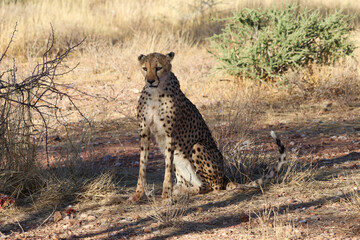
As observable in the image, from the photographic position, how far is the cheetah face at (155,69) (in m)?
3.52

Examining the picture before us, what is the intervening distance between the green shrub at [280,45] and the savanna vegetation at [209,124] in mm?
22

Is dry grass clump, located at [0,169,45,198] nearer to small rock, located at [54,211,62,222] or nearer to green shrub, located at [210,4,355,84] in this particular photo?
small rock, located at [54,211,62,222]

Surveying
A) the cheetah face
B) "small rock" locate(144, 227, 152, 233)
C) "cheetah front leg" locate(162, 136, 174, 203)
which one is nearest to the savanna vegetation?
"small rock" locate(144, 227, 152, 233)

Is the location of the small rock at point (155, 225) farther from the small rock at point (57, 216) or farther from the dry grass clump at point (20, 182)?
the dry grass clump at point (20, 182)

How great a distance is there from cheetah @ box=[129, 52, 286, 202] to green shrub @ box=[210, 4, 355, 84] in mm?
3461

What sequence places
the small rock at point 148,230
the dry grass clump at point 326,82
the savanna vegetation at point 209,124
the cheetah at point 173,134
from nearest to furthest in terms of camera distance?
1. the small rock at point 148,230
2. the savanna vegetation at point 209,124
3. the cheetah at point 173,134
4. the dry grass clump at point 326,82

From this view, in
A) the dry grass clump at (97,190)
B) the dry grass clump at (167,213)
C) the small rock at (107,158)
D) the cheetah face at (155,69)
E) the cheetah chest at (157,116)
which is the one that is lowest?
the small rock at (107,158)

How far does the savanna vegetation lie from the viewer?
10.8ft

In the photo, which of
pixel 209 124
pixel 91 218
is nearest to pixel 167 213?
pixel 91 218

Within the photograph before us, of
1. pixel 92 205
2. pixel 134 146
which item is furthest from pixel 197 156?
pixel 134 146

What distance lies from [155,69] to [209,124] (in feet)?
6.55

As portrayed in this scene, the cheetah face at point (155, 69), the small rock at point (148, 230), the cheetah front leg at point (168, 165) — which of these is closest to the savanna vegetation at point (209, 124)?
the small rock at point (148, 230)

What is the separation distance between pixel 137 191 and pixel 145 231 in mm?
626

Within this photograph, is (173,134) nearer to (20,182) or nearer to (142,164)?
(142,164)
